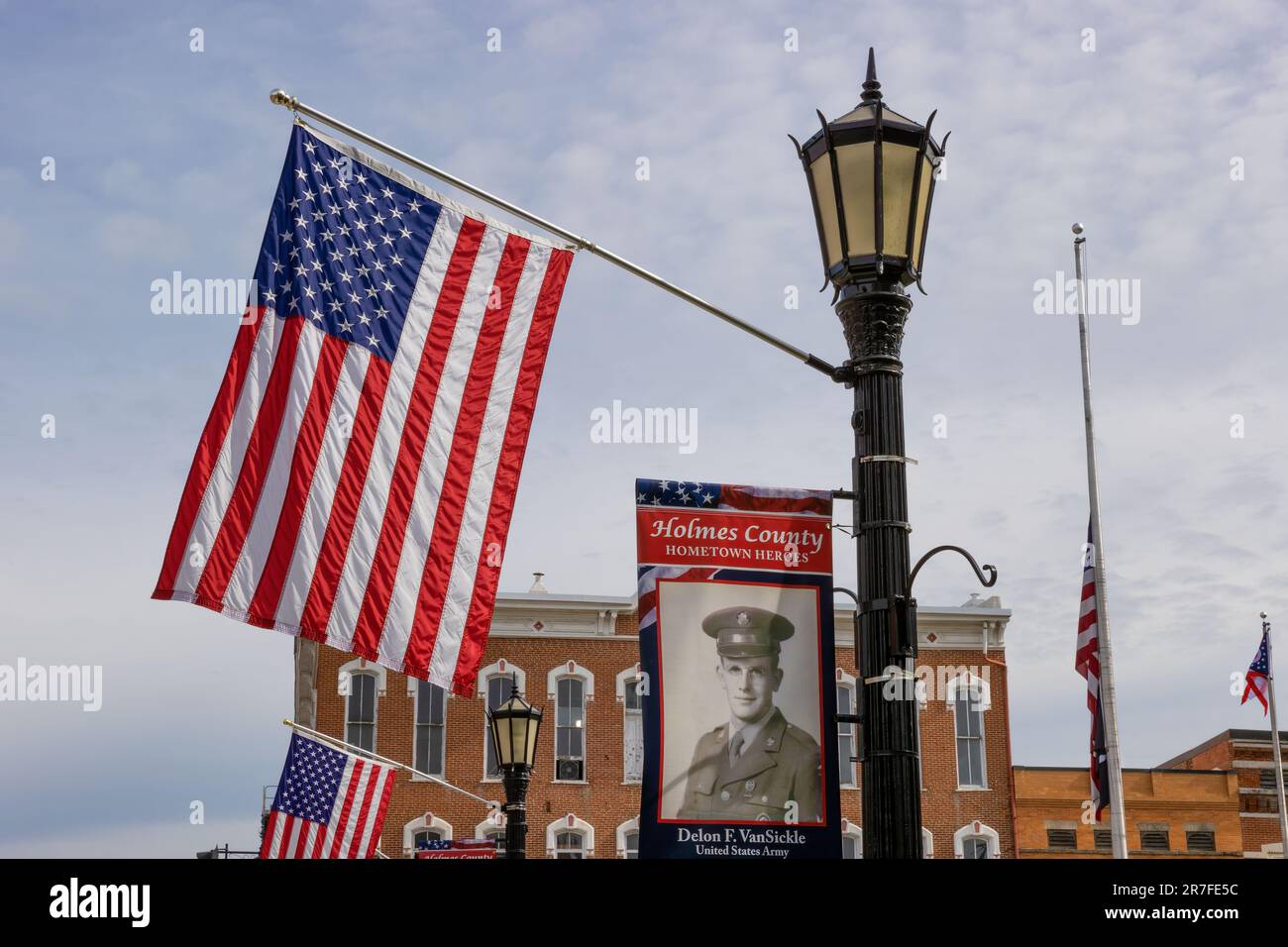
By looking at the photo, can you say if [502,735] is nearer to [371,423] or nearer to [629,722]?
[371,423]

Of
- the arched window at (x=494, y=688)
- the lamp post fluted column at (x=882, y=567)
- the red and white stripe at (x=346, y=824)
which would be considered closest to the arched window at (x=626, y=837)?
the arched window at (x=494, y=688)

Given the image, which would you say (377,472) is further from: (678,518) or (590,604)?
(590,604)

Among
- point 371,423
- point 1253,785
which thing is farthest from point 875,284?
point 1253,785

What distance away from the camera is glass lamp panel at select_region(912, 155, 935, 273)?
257 inches

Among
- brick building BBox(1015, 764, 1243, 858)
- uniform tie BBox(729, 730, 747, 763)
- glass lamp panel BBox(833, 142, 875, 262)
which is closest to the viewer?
glass lamp panel BBox(833, 142, 875, 262)

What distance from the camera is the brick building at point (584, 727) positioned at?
116ft

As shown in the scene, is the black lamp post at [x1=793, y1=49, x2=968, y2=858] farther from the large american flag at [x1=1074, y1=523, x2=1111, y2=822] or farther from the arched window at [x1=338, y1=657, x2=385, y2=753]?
the arched window at [x1=338, y1=657, x2=385, y2=753]

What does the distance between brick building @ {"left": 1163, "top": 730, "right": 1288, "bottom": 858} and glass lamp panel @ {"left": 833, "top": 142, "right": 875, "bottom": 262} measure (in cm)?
3619

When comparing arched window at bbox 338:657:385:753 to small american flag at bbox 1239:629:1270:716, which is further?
arched window at bbox 338:657:385:753

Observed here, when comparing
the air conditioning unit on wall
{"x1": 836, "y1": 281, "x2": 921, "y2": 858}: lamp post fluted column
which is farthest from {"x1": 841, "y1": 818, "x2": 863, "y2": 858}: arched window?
{"x1": 836, "y1": 281, "x2": 921, "y2": 858}: lamp post fluted column
